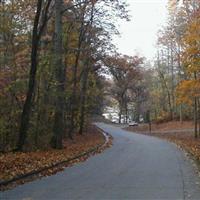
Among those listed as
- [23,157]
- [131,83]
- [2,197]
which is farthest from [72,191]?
[131,83]

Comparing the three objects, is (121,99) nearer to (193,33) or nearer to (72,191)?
(193,33)

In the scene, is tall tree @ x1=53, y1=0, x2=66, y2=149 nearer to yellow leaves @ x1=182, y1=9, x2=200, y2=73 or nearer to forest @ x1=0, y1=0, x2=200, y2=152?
forest @ x1=0, y1=0, x2=200, y2=152

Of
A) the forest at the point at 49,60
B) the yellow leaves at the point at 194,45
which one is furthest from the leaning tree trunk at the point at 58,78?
the yellow leaves at the point at 194,45

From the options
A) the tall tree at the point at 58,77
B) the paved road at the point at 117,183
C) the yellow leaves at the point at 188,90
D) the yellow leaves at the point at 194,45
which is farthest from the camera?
the yellow leaves at the point at 188,90

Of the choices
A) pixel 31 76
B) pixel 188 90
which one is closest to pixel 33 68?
pixel 31 76

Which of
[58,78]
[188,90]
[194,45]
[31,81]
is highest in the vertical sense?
[194,45]

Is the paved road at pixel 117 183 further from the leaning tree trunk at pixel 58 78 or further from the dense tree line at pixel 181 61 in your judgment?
the dense tree line at pixel 181 61

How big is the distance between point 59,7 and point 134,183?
17.4m

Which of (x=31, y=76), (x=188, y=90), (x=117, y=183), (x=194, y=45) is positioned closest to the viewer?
(x=117, y=183)

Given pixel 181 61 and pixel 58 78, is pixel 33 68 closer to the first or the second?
pixel 58 78

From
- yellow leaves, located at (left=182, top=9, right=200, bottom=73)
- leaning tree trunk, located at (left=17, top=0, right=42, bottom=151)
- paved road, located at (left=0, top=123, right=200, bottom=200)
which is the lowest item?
paved road, located at (left=0, top=123, right=200, bottom=200)

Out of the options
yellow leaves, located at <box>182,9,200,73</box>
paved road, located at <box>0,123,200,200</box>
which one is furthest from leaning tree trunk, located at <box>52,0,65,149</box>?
paved road, located at <box>0,123,200,200</box>

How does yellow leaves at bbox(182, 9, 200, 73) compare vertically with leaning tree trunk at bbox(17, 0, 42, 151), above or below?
above

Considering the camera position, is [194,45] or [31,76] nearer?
[31,76]
